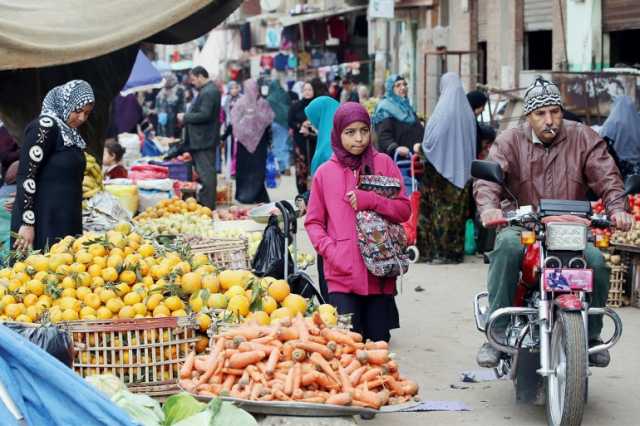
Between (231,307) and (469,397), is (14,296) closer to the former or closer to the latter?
(231,307)

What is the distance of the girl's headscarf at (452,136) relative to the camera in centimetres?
1246

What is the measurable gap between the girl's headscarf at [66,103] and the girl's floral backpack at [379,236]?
7.02ft

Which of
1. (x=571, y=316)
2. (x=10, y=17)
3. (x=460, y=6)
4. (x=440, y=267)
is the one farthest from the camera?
(x=460, y=6)

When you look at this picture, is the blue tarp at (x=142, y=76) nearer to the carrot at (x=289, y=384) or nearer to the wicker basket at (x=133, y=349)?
the wicker basket at (x=133, y=349)

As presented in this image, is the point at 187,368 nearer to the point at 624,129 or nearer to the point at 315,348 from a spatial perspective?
the point at 315,348

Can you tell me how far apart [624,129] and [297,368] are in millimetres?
8773

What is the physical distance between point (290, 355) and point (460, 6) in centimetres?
2000

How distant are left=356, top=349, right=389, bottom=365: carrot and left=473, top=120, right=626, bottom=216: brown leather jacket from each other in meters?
1.37

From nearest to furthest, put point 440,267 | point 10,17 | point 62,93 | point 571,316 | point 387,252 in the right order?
point 571,316
point 387,252
point 62,93
point 10,17
point 440,267

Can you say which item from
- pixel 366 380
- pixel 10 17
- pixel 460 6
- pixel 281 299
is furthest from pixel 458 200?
pixel 460 6

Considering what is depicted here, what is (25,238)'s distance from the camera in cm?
779

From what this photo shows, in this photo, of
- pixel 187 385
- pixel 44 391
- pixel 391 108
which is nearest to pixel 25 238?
pixel 187 385

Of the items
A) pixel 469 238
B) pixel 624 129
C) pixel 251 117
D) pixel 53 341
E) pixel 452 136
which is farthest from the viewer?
pixel 251 117

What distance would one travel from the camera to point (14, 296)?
6.31m
